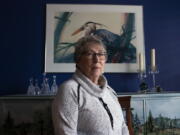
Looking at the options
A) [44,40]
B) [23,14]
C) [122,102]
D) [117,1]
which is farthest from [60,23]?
[122,102]

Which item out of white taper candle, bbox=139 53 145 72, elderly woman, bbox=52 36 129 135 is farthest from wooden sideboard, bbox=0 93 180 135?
elderly woman, bbox=52 36 129 135

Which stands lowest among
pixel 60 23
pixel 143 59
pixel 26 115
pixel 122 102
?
pixel 26 115

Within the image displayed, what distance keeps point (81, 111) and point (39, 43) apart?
1.88 meters

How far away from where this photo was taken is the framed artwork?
303cm

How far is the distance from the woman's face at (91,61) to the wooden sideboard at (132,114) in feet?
3.57

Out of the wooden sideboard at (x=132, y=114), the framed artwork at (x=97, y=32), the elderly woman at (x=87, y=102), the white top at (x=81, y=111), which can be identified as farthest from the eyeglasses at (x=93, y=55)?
the framed artwork at (x=97, y=32)

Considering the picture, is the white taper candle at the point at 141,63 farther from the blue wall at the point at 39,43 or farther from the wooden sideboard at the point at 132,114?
the wooden sideboard at the point at 132,114

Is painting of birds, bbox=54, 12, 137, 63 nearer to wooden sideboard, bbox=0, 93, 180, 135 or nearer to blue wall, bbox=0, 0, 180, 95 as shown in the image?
blue wall, bbox=0, 0, 180, 95

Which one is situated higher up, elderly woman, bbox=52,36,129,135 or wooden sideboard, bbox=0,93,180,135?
elderly woman, bbox=52,36,129,135

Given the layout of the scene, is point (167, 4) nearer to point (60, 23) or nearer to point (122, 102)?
point (60, 23)

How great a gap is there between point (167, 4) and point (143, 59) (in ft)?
2.85

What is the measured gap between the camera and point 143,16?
319cm

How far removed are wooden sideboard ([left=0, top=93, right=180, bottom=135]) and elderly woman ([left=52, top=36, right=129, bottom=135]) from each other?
105 cm

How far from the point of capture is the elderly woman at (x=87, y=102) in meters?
1.28
